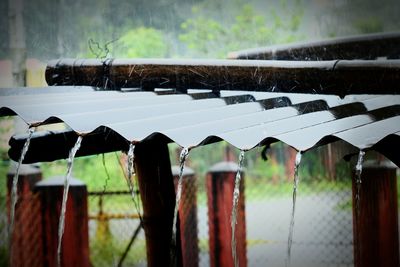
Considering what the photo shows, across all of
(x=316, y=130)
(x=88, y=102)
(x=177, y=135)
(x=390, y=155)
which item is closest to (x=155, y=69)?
(x=88, y=102)

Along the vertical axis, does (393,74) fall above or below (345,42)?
below

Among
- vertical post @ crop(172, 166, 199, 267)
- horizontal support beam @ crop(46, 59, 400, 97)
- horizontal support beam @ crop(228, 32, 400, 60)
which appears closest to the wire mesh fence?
vertical post @ crop(172, 166, 199, 267)

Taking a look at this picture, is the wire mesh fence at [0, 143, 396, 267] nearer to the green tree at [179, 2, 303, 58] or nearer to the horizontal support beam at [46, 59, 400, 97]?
the horizontal support beam at [46, 59, 400, 97]

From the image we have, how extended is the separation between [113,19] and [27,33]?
4.03 meters

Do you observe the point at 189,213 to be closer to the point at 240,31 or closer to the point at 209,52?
the point at 209,52

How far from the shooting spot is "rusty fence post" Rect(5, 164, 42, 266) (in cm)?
462

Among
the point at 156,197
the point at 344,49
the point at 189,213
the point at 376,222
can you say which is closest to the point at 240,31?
the point at 189,213

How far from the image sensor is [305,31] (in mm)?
13227

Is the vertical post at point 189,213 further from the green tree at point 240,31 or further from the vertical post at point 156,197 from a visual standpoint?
the green tree at point 240,31

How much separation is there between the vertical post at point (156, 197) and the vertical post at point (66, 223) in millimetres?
1319

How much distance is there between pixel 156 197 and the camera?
3.28 metres

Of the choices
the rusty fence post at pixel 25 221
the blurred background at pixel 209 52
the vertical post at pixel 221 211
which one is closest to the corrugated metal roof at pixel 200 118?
the rusty fence post at pixel 25 221

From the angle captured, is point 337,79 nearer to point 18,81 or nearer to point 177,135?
point 177,135

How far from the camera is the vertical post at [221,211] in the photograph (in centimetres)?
505
